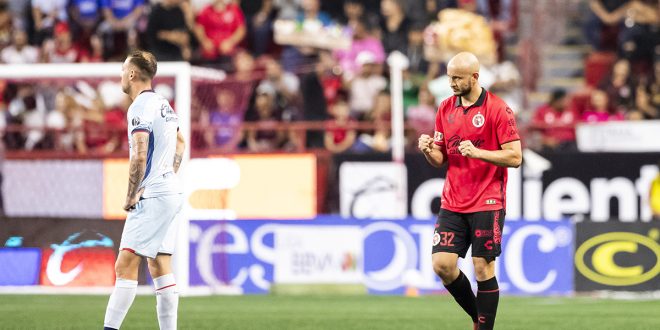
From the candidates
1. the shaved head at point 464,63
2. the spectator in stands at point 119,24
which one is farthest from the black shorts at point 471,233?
the spectator in stands at point 119,24

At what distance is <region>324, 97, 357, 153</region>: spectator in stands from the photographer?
64.5 ft

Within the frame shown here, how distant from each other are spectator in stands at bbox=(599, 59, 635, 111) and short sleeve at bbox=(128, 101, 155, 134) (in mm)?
11716

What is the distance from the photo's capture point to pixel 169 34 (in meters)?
21.6

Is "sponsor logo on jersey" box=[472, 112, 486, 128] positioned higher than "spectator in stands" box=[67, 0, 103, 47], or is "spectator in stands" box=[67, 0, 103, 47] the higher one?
"spectator in stands" box=[67, 0, 103, 47]

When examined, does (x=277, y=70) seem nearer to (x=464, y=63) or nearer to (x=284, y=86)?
(x=284, y=86)

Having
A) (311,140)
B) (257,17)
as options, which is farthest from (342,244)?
(257,17)

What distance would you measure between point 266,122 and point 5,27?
543 centimetres

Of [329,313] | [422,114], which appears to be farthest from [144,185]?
[422,114]

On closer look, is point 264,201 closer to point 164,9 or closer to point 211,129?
point 211,129

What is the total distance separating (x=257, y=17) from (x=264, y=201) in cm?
430

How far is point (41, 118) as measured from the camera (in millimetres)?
20141

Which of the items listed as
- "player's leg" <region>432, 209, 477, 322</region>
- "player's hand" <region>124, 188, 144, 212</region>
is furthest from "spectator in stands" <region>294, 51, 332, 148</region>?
"player's hand" <region>124, 188, 144, 212</region>

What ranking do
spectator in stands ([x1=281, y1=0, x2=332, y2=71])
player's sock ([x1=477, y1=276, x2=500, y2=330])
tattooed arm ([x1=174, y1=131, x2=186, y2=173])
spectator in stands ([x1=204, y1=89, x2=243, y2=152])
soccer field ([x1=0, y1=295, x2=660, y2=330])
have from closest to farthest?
tattooed arm ([x1=174, y1=131, x2=186, y2=173])
player's sock ([x1=477, y1=276, x2=500, y2=330])
soccer field ([x1=0, y1=295, x2=660, y2=330])
spectator in stands ([x1=204, y1=89, x2=243, y2=152])
spectator in stands ([x1=281, y1=0, x2=332, y2=71])

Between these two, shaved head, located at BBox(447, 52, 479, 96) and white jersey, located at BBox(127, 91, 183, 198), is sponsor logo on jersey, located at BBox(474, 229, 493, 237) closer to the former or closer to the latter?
shaved head, located at BBox(447, 52, 479, 96)
